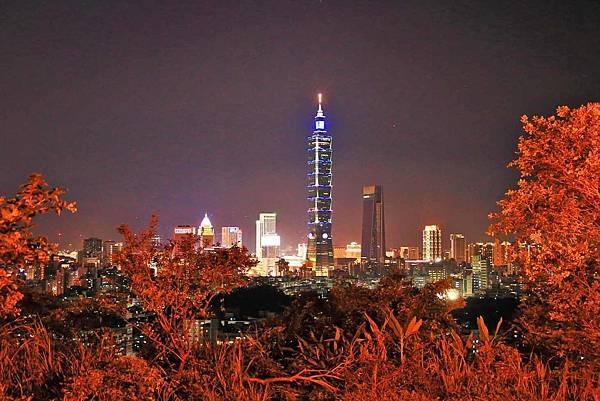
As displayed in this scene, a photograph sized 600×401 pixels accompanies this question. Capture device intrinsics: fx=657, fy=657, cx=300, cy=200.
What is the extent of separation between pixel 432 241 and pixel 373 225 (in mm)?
76523

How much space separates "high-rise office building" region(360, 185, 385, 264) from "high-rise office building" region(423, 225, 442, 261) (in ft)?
196

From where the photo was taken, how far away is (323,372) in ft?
15.4

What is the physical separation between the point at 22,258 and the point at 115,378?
0.98m

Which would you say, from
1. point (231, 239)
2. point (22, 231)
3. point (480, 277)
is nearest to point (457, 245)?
A: point (480, 277)

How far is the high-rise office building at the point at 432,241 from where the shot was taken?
74250 millimetres

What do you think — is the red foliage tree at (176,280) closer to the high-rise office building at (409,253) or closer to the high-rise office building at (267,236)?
the high-rise office building at (409,253)

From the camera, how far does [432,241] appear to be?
255ft

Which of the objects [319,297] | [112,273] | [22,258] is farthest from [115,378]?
[319,297]

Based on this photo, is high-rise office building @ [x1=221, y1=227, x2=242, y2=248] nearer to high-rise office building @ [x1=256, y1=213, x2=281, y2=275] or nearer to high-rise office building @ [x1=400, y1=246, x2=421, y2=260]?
high-rise office building @ [x1=400, y1=246, x2=421, y2=260]

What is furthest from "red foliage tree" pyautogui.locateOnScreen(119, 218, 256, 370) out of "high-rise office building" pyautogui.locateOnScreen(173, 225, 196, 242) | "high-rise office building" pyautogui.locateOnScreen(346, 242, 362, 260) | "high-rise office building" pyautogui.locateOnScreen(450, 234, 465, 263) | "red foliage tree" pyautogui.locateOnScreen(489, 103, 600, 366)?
"high-rise office building" pyautogui.locateOnScreen(346, 242, 362, 260)

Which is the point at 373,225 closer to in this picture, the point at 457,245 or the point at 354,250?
the point at 354,250

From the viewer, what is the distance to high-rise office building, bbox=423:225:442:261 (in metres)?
74.2

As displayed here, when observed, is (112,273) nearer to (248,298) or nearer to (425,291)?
(425,291)

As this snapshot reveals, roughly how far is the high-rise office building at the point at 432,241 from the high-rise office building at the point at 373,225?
59.7m
